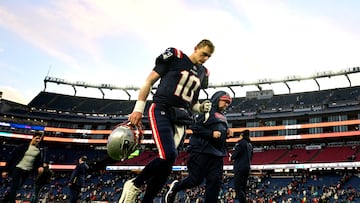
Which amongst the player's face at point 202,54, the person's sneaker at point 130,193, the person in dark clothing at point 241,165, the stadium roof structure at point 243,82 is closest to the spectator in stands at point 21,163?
the person in dark clothing at point 241,165

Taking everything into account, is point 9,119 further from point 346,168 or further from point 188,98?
point 188,98

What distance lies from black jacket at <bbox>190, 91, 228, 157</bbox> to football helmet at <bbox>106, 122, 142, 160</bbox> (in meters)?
1.82

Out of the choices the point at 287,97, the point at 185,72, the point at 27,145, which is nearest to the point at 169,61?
the point at 185,72

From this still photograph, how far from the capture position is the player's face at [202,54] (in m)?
4.40

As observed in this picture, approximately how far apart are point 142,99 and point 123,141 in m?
0.58

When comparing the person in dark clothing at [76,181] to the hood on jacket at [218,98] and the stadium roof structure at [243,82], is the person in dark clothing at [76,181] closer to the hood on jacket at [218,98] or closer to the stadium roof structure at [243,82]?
the hood on jacket at [218,98]

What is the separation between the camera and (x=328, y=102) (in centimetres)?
5153

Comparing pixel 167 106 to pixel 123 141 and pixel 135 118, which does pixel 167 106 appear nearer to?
pixel 135 118

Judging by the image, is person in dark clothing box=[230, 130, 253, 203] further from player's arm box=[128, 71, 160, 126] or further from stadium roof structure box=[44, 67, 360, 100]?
stadium roof structure box=[44, 67, 360, 100]

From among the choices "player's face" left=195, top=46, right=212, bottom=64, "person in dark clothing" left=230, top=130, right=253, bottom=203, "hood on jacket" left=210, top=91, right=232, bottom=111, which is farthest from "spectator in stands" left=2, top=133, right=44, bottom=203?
"player's face" left=195, top=46, right=212, bottom=64

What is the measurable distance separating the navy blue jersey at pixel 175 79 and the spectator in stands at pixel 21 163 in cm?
526

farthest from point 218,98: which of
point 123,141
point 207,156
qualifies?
point 123,141

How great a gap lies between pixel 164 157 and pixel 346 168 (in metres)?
46.3

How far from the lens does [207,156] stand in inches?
211
